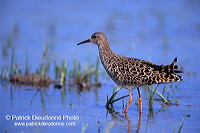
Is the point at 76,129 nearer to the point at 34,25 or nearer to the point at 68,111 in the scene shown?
the point at 68,111

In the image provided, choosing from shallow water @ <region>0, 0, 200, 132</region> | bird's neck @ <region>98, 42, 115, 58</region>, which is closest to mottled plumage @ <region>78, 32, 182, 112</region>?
bird's neck @ <region>98, 42, 115, 58</region>

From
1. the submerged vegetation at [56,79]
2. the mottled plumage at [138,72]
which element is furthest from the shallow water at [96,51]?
the mottled plumage at [138,72]

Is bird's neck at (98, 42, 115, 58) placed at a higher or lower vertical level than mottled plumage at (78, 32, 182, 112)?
higher

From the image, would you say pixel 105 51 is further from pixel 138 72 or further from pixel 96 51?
pixel 96 51

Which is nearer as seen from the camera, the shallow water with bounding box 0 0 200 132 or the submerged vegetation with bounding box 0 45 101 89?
the shallow water with bounding box 0 0 200 132

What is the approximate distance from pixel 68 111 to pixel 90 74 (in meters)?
2.84

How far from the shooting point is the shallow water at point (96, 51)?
8.03 m

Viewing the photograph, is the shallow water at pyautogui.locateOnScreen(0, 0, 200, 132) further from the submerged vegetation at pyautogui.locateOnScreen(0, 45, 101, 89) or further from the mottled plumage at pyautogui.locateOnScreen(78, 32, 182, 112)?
the mottled plumage at pyautogui.locateOnScreen(78, 32, 182, 112)

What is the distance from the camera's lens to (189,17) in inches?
731

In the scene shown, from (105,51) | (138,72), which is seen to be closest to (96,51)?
(105,51)

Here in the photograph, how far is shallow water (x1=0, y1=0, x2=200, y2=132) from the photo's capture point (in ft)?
26.3

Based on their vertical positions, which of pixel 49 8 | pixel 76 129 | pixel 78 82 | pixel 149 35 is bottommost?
pixel 76 129

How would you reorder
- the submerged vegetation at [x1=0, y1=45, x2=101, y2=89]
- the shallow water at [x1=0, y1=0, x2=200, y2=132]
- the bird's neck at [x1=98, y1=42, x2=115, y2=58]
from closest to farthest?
the shallow water at [x1=0, y1=0, x2=200, y2=132] → the bird's neck at [x1=98, y1=42, x2=115, y2=58] → the submerged vegetation at [x1=0, y1=45, x2=101, y2=89]


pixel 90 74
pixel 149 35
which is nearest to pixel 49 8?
pixel 149 35
